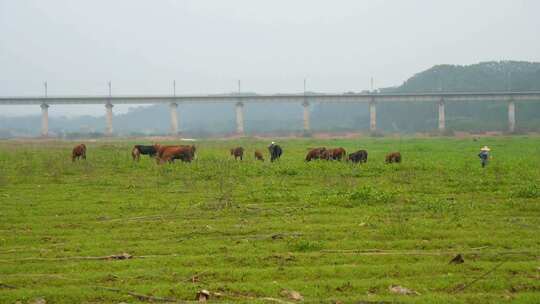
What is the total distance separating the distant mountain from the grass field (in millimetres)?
108728

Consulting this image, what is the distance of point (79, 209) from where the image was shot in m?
12.8

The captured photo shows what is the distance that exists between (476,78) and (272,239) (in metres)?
127

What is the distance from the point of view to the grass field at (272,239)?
7.18m

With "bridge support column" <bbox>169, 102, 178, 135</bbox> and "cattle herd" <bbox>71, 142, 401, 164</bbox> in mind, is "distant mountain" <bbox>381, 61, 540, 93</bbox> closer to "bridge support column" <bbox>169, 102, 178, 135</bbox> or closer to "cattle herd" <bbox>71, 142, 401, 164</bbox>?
"bridge support column" <bbox>169, 102, 178, 135</bbox>

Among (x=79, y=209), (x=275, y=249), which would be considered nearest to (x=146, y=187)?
(x=79, y=209)

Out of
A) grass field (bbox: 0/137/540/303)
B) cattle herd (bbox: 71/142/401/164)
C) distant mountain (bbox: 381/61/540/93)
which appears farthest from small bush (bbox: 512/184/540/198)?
distant mountain (bbox: 381/61/540/93)

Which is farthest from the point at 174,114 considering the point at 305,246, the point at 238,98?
the point at 305,246

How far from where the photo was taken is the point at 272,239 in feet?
31.8

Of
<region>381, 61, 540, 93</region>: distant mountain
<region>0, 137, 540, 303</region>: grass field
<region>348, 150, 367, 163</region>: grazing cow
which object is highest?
<region>381, 61, 540, 93</region>: distant mountain

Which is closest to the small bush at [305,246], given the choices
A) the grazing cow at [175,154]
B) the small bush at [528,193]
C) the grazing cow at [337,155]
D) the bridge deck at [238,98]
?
the small bush at [528,193]

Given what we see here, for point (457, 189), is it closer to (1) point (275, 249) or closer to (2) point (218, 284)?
(1) point (275, 249)

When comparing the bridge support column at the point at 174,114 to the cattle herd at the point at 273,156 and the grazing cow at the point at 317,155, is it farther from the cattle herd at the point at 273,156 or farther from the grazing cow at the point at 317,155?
the grazing cow at the point at 317,155

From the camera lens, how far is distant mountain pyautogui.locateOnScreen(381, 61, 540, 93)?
119 metres

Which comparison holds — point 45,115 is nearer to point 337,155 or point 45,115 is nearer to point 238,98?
point 238,98
